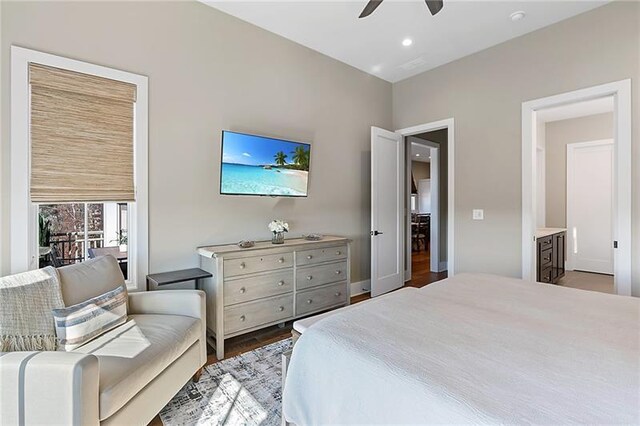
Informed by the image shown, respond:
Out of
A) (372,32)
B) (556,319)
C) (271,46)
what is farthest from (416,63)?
(556,319)

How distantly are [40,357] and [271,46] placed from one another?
327 cm

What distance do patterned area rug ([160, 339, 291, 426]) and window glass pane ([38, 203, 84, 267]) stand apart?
53.8 inches

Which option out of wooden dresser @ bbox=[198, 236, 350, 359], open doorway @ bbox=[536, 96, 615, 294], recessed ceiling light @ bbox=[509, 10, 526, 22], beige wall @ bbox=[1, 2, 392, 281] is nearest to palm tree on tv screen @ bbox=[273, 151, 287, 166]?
beige wall @ bbox=[1, 2, 392, 281]

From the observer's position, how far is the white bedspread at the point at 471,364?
0.92 metres

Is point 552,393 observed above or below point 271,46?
below

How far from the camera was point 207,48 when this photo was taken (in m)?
2.93

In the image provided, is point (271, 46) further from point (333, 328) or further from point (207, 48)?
point (333, 328)

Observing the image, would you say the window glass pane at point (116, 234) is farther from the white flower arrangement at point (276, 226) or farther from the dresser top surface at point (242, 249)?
the white flower arrangement at point (276, 226)

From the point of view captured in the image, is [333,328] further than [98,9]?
No

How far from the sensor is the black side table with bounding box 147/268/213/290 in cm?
244

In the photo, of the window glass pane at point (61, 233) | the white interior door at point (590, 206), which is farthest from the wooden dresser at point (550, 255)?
the window glass pane at point (61, 233)

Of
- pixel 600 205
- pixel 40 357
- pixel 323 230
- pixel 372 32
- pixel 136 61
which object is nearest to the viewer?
pixel 40 357

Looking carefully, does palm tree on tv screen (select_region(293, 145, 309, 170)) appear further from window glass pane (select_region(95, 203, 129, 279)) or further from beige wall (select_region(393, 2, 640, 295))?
beige wall (select_region(393, 2, 640, 295))

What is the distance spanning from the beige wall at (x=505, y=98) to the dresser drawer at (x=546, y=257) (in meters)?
0.71
